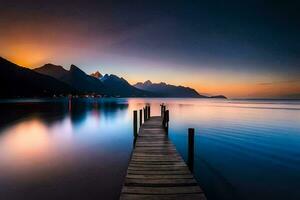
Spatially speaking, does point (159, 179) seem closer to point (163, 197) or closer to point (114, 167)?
point (163, 197)

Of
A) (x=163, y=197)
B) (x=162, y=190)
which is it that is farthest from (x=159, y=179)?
(x=163, y=197)

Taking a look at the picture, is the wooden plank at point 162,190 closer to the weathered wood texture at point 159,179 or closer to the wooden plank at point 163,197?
the weathered wood texture at point 159,179

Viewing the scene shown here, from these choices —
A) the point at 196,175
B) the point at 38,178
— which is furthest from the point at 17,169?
the point at 196,175

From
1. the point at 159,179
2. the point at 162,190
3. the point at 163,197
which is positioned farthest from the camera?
the point at 159,179

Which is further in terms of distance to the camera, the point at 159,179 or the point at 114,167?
the point at 114,167

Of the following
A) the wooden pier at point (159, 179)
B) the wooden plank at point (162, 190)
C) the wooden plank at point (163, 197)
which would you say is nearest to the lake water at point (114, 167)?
the wooden pier at point (159, 179)

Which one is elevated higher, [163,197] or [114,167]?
[163,197]

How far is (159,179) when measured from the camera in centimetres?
830

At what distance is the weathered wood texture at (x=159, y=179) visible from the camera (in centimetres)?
702

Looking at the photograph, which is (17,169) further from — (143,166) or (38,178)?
(143,166)

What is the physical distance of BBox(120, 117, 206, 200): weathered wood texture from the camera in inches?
277

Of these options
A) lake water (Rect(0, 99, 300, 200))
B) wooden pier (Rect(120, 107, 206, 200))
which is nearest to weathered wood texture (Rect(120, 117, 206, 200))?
wooden pier (Rect(120, 107, 206, 200))

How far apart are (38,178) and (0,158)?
21.1 ft

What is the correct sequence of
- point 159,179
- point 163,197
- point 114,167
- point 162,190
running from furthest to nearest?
point 114,167 < point 159,179 < point 162,190 < point 163,197
